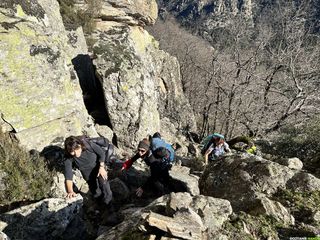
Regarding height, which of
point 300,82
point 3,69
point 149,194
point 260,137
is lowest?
point 260,137

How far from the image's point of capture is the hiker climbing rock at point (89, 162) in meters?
4.82

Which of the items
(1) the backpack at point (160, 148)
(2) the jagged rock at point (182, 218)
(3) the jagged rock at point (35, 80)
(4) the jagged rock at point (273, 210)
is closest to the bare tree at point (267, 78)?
(1) the backpack at point (160, 148)

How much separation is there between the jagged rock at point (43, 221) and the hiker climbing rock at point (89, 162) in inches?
10.8

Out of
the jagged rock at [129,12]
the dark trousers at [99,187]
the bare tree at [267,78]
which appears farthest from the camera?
the jagged rock at [129,12]

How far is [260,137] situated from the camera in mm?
13562

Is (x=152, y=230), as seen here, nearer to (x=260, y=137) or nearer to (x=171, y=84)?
(x=260, y=137)

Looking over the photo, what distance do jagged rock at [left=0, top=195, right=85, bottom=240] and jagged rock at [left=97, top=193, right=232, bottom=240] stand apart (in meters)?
1.57

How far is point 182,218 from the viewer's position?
115 inches

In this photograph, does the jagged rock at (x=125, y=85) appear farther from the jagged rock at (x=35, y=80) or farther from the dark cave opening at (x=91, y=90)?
the jagged rock at (x=35, y=80)

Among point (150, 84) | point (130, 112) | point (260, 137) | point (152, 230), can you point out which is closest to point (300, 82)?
point (260, 137)

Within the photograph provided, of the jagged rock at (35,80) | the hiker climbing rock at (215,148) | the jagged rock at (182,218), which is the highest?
the jagged rock at (35,80)

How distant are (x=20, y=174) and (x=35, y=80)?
2.24 m

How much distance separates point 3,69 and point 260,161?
5.47 meters

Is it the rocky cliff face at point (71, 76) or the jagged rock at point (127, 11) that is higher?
the jagged rock at point (127, 11)
